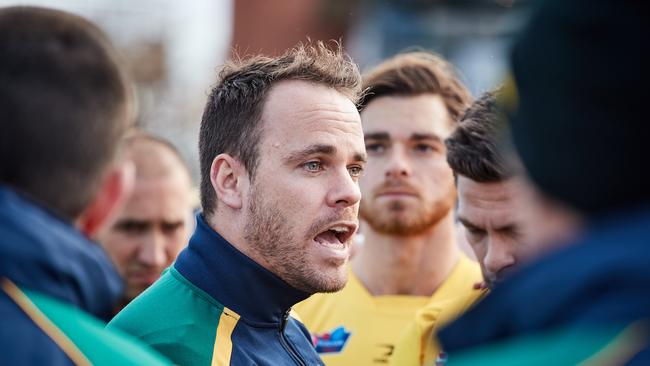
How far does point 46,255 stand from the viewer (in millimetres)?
2125

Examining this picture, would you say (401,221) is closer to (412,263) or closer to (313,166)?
(412,263)

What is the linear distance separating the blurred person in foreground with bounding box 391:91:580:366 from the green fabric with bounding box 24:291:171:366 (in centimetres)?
188

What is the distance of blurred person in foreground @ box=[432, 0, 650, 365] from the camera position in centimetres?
162

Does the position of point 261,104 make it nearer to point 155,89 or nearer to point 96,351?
point 96,351

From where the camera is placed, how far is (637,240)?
1662 mm

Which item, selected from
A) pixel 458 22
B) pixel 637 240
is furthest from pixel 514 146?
pixel 458 22

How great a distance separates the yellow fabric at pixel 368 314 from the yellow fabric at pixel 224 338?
1235 millimetres

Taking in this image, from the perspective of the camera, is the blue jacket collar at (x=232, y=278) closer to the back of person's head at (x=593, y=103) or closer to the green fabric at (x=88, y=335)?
the green fabric at (x=88, y=335)

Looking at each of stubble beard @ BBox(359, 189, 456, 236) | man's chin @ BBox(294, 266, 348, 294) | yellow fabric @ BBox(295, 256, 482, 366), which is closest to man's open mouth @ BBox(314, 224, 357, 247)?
man's chin @ BBox(294, 266, 348, 294)

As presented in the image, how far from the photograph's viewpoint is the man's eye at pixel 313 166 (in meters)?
3.73

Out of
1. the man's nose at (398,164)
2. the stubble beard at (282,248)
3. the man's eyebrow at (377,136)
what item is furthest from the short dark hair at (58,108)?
the man's eyebrow at (377,136)

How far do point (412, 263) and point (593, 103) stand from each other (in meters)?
3.43

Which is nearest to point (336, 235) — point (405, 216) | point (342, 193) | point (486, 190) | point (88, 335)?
point (342, 193)

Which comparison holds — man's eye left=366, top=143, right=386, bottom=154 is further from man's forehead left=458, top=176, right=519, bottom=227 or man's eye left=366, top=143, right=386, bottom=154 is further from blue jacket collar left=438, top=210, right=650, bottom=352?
blue jacket collar left=438, top=210, right=650, bottom=352
